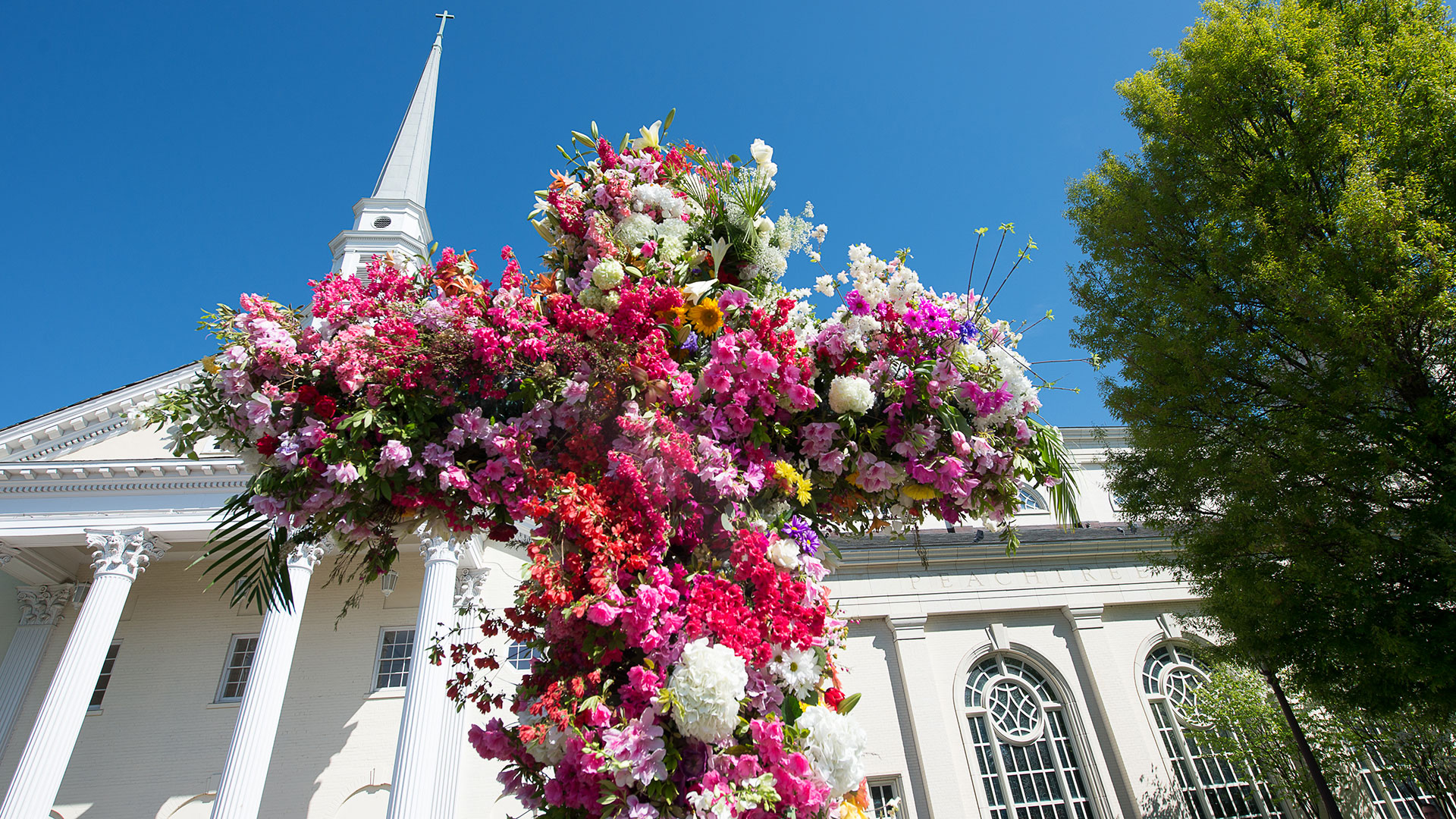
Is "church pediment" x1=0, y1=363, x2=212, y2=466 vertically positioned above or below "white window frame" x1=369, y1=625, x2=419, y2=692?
above

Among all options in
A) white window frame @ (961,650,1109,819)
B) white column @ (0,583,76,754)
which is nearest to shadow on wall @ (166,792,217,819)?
white column @ (0,583,76,754)

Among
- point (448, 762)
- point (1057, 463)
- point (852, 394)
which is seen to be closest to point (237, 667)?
point (448, 762)

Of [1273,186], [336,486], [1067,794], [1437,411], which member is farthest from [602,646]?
[1067,794]

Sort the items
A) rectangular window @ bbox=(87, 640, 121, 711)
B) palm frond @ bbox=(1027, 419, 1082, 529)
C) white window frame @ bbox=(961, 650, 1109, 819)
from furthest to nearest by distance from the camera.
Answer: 1. rectangular window @ bbox=(87, 640, 121, 711)
2. white window frame @ bbox=(961, 650, 1109, 819)
3. palm frond @ bbox=(1027, 419, 1082, 529)

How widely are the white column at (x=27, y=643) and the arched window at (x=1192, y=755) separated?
2460cm

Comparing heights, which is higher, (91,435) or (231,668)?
(91,435)

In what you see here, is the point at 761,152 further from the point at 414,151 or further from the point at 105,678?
the point at 414,151

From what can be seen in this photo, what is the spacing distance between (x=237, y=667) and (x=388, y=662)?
3473 mm

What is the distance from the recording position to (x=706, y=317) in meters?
2.71

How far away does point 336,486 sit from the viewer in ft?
8.10

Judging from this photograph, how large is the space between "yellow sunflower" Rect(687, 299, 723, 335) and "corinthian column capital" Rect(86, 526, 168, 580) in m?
16.2

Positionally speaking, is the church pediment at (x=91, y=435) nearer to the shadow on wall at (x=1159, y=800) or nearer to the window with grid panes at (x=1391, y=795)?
the shadow on wall at (x=1159, y=800)

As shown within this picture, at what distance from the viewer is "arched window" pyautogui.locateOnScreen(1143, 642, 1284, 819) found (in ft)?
46.5

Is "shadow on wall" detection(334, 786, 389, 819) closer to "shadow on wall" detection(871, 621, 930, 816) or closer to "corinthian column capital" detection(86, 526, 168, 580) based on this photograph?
"corinthian column capital" detection(86, 526, 168, 580)
